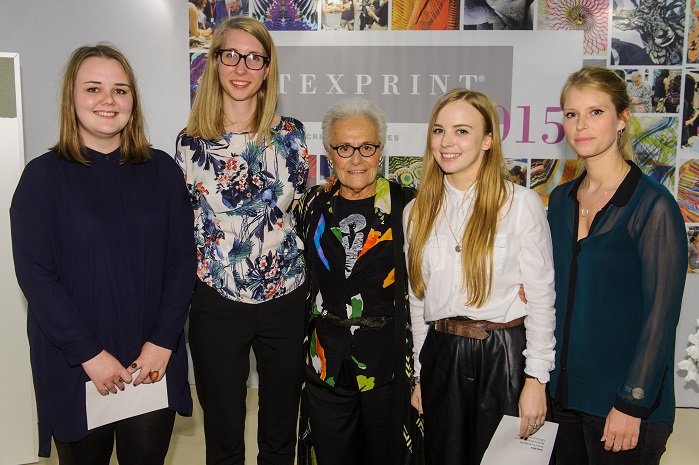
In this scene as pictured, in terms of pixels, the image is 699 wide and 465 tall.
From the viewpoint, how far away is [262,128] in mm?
2283

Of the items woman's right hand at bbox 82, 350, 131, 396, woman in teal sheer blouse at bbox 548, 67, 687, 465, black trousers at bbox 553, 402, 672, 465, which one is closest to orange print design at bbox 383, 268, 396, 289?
woman in teal sheer blouse at bbox 548, 67, 687, 465

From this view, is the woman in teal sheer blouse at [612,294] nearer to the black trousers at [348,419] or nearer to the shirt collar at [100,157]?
the black trousers at [348,419]

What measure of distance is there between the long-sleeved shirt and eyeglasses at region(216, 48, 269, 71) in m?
0.54

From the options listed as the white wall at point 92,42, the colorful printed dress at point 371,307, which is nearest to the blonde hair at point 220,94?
the colorful printed dress at point 371,307

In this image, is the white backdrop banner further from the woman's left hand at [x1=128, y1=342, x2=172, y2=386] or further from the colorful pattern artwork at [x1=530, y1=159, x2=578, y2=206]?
the woman's left hand at [x1=128, y1=342, x2=172, y2=386]

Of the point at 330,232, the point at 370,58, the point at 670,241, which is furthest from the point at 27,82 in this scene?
the point at 670,241

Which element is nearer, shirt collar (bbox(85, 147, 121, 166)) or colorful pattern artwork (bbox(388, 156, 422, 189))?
shirt collar (bbox(85, 147, 121, 166))

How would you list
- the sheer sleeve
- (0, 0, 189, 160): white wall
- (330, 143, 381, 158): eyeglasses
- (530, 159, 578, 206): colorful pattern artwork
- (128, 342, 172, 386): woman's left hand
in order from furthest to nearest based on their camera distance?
(0, 0, 189, 160): white wall → (530, 159, 578, 206): colorful pattern artwork → (330, 143, 381, 158): eyeglasses → (128, 342, 172, 386): woman's left hand → the sheer sleeve

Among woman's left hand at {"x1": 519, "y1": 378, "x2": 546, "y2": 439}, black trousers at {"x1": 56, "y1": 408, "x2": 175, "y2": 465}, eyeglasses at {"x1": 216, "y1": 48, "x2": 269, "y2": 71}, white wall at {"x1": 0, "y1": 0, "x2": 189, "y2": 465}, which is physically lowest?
black trousers at {"x1": 56, "y1": 408, "x2": 175, "y2": 465}

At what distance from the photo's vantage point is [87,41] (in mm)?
4141

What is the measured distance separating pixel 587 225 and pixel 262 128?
1.23 meters

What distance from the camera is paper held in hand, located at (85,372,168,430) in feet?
6.16

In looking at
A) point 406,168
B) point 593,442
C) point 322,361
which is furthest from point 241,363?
point 406,168

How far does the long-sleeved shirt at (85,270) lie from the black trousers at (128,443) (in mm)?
52
